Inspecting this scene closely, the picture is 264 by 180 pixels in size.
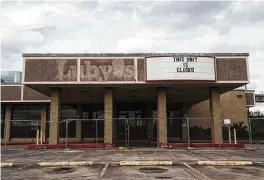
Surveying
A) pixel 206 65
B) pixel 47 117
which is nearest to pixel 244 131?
pixel 206 65

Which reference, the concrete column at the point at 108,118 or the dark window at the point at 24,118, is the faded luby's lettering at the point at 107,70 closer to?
the concrete column at the point at 108,118

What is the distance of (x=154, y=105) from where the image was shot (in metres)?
40.8

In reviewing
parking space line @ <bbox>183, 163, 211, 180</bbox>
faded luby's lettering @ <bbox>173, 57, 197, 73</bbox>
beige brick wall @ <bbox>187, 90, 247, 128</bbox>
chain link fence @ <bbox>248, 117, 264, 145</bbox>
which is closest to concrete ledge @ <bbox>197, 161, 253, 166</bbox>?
parking space line @ <bbox>183, 163, 211, 180</bbox>

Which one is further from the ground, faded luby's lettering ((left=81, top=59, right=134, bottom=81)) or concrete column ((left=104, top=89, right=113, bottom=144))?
faded luby's lettering ((left=81, top=59, right=134, bottom=81))

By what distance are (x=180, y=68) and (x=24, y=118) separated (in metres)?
24.0

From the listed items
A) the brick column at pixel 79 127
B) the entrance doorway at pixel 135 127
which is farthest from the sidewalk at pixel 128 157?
the brick column at pixel 79 127

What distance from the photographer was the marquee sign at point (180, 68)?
2458 cm

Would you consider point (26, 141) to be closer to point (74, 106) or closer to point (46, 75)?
point (74, 106)

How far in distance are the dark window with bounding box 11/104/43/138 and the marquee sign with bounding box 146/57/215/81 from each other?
2031 cm

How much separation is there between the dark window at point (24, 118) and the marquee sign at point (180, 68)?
2031cm

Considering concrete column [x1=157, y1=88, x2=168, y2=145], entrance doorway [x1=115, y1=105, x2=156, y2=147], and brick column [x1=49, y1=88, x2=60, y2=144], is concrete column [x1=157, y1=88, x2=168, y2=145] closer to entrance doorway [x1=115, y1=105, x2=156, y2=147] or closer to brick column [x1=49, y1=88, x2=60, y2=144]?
brick column [x1=49, y1=88, x2=60, y2=144]

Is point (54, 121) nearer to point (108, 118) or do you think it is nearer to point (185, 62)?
point (108, 118)

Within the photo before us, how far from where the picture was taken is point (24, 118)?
40.4m

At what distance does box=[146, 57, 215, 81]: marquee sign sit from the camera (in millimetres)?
24578
